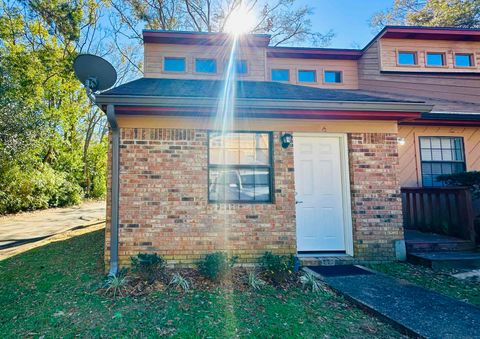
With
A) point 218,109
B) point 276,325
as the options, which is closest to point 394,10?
point 218,109

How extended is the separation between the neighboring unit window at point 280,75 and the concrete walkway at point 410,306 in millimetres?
6276

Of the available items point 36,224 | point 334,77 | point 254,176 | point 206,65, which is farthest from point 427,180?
point 36,224

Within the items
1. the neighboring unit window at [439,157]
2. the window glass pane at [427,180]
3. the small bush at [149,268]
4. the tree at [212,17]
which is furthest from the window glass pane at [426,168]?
the tree at [212,17]

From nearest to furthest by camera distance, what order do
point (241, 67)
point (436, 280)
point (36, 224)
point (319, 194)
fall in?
point (436, 280) → point (319, 194) → point (241, 67) → point (36, 224)

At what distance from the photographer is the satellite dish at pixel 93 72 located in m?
4.40

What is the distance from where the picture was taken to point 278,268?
4.05 m

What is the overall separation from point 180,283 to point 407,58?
29.8 feet

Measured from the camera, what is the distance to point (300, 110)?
4.73 m

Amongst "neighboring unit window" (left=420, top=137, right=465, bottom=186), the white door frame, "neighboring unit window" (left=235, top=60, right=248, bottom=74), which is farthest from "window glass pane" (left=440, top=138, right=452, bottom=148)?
"neighboring unit window" (left=235, top=60, right=248, bottom=74)

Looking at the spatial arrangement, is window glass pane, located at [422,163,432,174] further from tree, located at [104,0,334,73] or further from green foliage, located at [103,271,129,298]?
tree, located at [104,0,334,73]

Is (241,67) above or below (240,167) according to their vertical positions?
above

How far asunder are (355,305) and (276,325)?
3.72 feet

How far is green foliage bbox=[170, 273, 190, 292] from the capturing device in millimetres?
3776

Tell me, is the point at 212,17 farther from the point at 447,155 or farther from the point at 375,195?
the point at 375,195
